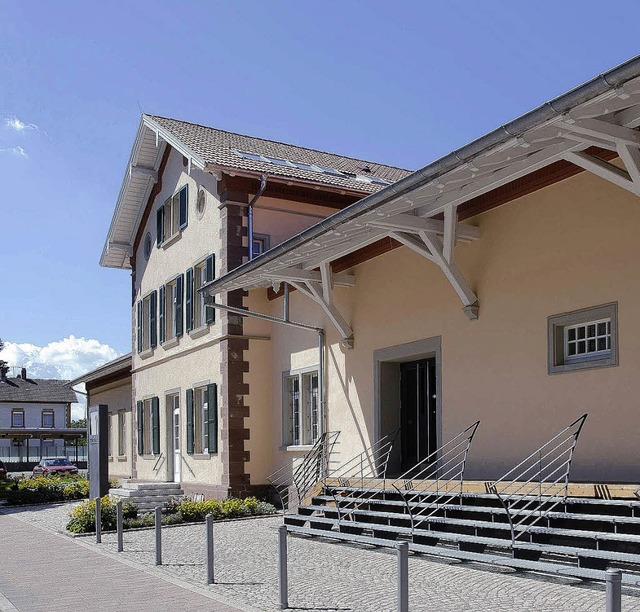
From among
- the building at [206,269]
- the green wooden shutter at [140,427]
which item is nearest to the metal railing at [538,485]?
the building at [206,269]

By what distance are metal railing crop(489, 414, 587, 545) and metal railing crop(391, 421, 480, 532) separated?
70 cm

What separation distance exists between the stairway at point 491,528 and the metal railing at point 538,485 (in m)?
0.06

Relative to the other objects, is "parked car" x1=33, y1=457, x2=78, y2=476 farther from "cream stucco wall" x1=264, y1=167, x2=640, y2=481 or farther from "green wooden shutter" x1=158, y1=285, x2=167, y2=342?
"cream stucco wall" x1=264, y1=167, x2=640, y2=481

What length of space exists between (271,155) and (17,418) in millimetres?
60123

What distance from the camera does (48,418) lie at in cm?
7881

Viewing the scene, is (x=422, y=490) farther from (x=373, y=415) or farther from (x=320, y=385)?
(x=320, y=385)

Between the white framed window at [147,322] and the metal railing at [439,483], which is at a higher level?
the white framed window at [147,322]

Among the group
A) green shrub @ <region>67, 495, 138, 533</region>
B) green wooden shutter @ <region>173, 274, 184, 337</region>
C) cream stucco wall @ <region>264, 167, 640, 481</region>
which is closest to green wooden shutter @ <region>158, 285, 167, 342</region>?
green wooden shutter @ <region>173, 274, 184, 337</region>

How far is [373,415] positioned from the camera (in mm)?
15938

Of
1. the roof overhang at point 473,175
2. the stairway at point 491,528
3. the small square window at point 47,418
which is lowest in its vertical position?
the small square window at point 47,418

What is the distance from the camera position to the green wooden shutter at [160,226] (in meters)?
24.9

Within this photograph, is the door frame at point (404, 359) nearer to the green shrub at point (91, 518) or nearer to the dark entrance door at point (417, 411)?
the dark entrance door at point (417, 411)

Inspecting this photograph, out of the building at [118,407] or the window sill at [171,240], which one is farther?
the building at [118,407]

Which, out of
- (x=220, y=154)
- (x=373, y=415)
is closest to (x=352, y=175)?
(x=220, y=154)
